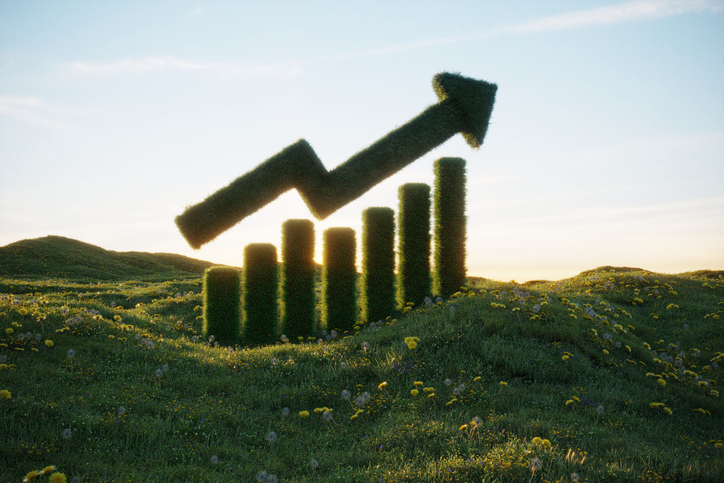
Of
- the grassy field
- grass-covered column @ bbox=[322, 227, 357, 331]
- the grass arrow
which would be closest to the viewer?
the grassy field

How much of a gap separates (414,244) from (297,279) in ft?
12.6

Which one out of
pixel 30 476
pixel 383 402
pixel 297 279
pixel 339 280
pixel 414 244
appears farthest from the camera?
pixel 414 244

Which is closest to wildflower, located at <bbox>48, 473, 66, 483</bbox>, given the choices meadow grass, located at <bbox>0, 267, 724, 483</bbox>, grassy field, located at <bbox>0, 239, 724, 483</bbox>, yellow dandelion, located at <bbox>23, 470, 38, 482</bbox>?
yellow dandelion, located at <bbox>23, 470, 38, 482</bbox>

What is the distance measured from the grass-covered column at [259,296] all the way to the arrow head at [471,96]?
7513 millimetres

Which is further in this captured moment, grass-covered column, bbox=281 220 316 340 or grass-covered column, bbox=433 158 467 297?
grass-covered column, bbox=433 158 467 297

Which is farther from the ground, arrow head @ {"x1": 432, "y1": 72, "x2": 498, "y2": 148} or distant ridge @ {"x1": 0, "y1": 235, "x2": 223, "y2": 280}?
arrow head @ {"x1": 432, "y1": 72, "x2": 498, "y2": 148}

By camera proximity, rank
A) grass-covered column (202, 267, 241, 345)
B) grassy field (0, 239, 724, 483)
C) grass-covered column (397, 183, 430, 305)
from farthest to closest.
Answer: grass-covered column (397, 183, 430, 305) < grass-covered column (202, 267, 241, 345) < grassy field (0, 239, 724, 483)

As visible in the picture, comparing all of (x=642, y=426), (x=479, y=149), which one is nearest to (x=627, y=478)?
(x=642, y=426)

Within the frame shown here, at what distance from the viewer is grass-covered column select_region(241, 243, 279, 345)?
1327cm

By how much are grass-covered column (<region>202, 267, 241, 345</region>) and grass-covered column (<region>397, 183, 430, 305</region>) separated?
5.24 m

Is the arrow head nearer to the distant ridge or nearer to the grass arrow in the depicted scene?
the grass arrow

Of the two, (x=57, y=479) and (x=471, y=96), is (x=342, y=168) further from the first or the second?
(x=57, y=479)

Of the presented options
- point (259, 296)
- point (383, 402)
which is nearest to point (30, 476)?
point (383, 402)

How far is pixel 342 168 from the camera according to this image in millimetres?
13297
